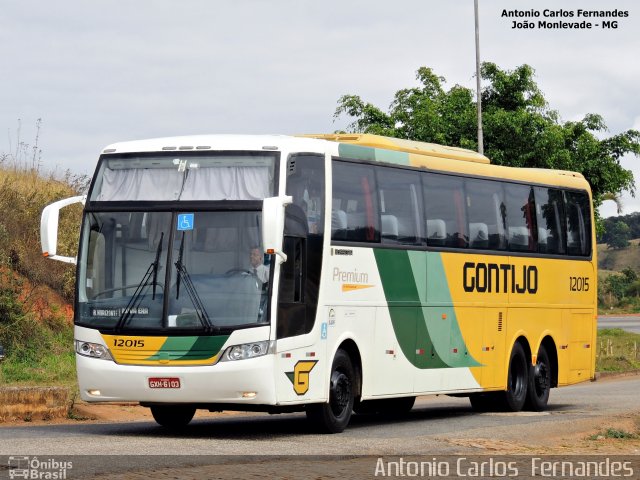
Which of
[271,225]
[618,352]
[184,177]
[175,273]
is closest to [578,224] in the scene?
[184,177]

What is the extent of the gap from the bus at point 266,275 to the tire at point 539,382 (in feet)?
9.46

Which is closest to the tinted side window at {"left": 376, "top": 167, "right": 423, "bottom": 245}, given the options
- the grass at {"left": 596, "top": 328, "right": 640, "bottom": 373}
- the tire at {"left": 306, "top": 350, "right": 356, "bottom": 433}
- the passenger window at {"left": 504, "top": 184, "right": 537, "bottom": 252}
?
the tire at {"left": 306, "top": 350, "right": 356, "bottom": 433}

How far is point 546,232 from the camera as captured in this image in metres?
23.5

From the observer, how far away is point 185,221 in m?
16.1

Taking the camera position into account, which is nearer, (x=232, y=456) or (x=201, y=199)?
(x=232, y=456)

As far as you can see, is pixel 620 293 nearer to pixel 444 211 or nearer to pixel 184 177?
pixel 444 211

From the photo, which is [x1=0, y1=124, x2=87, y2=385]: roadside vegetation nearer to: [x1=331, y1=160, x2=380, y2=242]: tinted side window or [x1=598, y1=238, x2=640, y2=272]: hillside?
[x1=331, y1=160, x2=380, y2=242]: tinted side window

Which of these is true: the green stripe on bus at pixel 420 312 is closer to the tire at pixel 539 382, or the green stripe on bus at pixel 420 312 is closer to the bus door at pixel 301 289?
the bus door at pixel 301 289

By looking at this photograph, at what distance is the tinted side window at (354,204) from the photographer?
17.3m

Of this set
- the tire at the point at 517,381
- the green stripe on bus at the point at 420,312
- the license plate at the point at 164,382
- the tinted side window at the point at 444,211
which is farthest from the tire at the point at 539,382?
the license plate at the point at 164,382

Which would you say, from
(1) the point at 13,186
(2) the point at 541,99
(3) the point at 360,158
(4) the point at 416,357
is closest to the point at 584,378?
(4) the point at 416,357

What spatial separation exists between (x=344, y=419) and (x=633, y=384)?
16019 millimetres

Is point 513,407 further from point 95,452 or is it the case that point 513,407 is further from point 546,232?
Answer: point 95,452

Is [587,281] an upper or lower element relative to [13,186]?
lower
